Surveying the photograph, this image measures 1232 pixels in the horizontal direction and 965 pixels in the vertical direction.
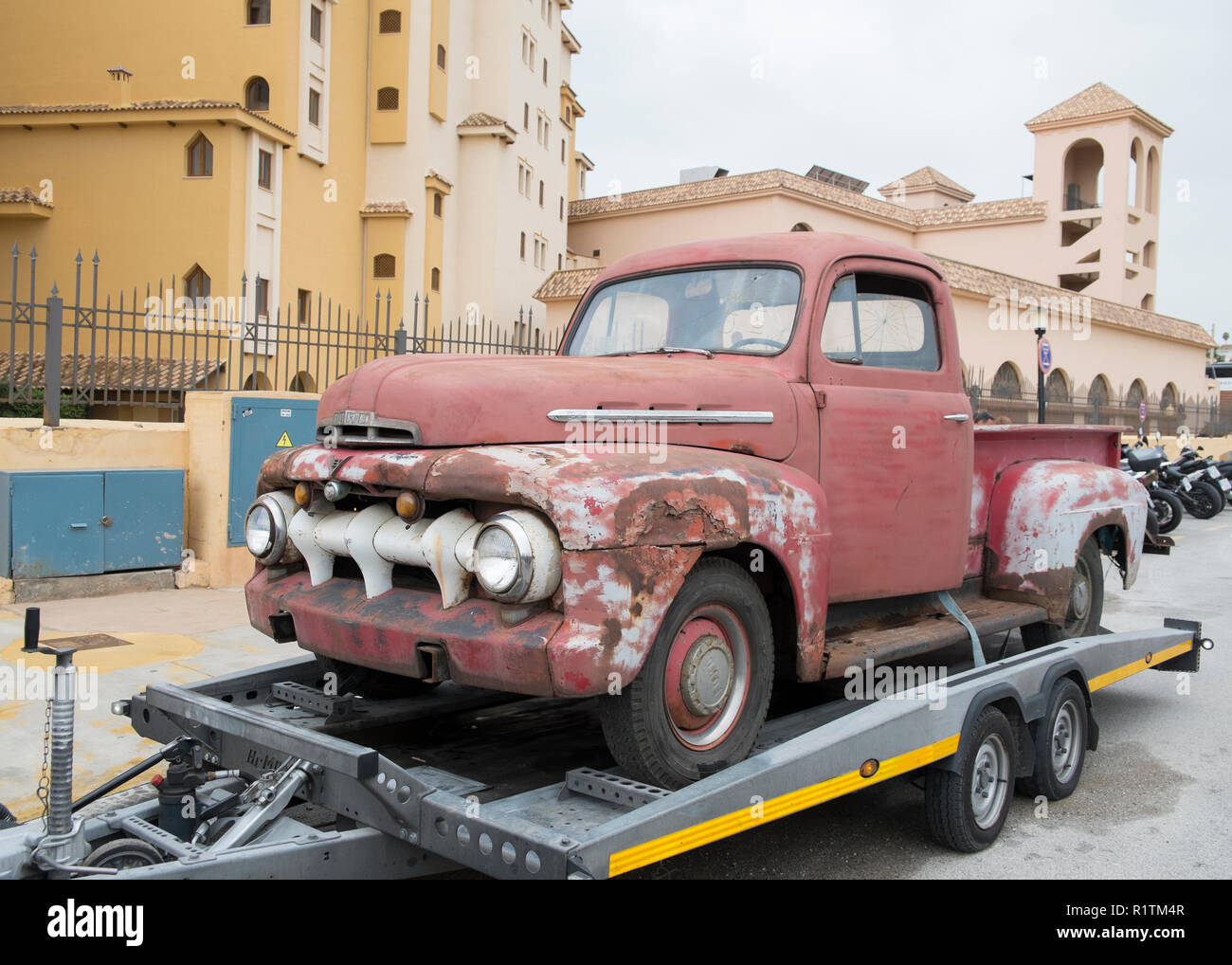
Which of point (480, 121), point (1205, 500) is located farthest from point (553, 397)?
point (480, 121)

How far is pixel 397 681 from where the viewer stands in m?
4.35

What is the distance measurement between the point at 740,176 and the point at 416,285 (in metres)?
11.0

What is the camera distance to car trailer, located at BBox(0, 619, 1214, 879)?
2746mm

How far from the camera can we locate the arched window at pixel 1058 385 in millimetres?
28816

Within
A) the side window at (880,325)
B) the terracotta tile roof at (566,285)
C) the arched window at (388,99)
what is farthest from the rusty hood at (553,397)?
the arched window at (388,99)

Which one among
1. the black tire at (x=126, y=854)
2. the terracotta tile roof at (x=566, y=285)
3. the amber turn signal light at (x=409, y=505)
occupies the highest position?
the terracotta tile roof at (x=566, y=285)

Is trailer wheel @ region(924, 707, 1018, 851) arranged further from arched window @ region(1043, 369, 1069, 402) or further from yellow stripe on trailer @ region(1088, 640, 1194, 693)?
arched window @ region(1043, 369, 1069, 402)

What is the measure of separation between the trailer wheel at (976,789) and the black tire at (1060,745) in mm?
207

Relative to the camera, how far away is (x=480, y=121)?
113 ft

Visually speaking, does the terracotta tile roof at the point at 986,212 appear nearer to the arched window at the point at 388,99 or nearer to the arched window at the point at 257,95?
the arched window at the point at 388,99

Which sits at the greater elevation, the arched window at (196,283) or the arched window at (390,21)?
the arched window at (390,21)

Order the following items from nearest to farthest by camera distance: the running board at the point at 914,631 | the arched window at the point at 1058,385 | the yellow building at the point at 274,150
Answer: the running board at the point at 914,631 → the yellow building at the point at 274,150 → the arched window at the point at 1058,385

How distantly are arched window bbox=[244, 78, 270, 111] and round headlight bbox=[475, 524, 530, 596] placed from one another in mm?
26791
